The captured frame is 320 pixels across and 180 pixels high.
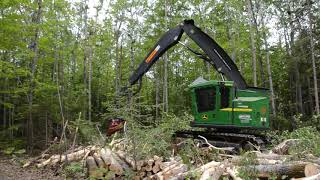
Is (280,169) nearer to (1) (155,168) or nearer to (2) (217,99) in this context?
(1) (155,168)

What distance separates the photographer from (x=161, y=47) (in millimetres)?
11188

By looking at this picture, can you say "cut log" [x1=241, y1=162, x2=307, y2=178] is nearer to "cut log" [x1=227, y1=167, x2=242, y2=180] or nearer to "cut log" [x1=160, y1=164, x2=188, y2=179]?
"cut log" [x1=227, y1=167, x2=242, y2=180]

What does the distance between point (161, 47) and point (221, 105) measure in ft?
8.76

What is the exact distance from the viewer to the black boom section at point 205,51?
960 centimetres

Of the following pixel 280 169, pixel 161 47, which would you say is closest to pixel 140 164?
pixel 161 47

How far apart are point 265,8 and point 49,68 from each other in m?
16.9

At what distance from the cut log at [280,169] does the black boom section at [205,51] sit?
2.74m

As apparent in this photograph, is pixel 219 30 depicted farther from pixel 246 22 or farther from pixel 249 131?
pixel 249 131

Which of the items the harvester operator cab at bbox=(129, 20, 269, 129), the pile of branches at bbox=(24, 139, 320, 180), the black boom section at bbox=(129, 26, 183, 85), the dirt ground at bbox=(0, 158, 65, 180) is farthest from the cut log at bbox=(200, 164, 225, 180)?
the dirt ground at bbox=(0, 158, 65, 180)

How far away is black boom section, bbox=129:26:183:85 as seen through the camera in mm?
10945

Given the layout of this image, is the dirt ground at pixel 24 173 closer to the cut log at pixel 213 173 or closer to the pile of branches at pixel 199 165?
the pile of branches at pixel 199 165

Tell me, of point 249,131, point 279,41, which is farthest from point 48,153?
point 279,41

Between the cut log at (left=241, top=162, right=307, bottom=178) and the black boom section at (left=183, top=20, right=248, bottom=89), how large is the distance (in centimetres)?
274

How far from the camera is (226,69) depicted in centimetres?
965
